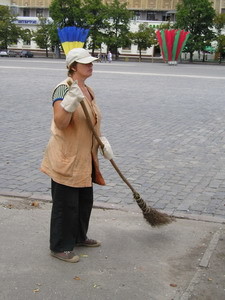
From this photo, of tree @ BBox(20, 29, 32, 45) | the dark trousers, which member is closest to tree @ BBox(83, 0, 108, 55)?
tree @ BBox(20, 29, 32, 45)

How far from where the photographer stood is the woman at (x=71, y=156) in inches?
145

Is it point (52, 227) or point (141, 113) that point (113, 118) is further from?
point (52, 227)

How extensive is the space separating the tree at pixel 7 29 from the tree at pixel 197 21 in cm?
2585

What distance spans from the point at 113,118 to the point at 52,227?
25.9 ft

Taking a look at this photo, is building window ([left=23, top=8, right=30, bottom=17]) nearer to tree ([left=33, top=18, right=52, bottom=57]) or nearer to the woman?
tree ([left=33, top=18, right=52, bottom=57])

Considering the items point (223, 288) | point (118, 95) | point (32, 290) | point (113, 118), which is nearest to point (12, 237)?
point (32, 290)

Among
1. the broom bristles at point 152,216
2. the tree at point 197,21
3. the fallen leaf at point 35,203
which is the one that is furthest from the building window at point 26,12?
the broom bristles at point 152,216

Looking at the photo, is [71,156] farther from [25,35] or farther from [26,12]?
[26,12]

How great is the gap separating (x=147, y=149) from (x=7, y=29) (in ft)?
225

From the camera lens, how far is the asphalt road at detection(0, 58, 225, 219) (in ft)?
19.3

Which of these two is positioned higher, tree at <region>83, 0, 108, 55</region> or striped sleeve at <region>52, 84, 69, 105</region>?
tree at <region>83, 0, 108, 55</region>

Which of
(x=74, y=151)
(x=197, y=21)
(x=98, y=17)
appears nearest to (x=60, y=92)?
(x=74, y=151)

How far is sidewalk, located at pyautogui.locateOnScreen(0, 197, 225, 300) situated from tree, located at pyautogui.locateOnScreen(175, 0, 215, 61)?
209 feet

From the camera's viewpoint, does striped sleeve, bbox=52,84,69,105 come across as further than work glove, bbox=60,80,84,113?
Yes
